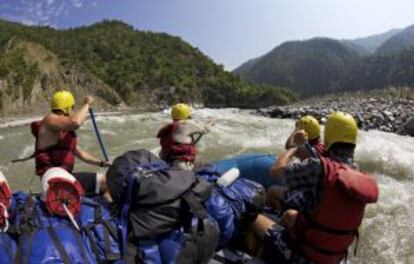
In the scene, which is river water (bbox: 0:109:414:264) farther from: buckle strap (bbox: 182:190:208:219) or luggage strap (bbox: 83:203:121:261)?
luggage strap (bbox: 83:203:121:261)

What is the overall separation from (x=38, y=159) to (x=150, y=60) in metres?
75.5

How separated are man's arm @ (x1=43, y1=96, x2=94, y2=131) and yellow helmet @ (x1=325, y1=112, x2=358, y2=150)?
7.75 ft

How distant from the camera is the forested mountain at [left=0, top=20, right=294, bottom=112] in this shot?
4481cm

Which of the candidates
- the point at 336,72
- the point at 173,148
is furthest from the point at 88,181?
the point at 336,72

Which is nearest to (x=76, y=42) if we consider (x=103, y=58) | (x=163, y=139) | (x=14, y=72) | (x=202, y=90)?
(x=103, y=58)

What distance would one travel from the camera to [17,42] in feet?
152

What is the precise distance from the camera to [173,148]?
604cm

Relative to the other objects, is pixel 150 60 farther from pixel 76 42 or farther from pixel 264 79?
pixel 264 79

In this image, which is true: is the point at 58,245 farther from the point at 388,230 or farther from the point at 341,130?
the point at 388,230

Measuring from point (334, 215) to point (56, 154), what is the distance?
2.92m

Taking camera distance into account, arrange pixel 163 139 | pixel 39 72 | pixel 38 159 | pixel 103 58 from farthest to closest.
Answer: pixel 103 58 < pixel 39 72 < pixel 163 139 < pixel 38 159

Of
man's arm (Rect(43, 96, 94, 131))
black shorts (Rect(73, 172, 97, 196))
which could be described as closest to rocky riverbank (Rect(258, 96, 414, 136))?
black shorts (Rect(73, 172, 97, 196))

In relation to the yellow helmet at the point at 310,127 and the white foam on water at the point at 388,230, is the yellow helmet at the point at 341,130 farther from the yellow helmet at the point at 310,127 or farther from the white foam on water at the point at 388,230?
the white foam on water at the point at 388,230

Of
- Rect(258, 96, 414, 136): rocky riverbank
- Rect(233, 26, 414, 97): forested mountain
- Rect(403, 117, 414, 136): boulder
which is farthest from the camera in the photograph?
Rect(233, 26, 414, 97): forested mountain
